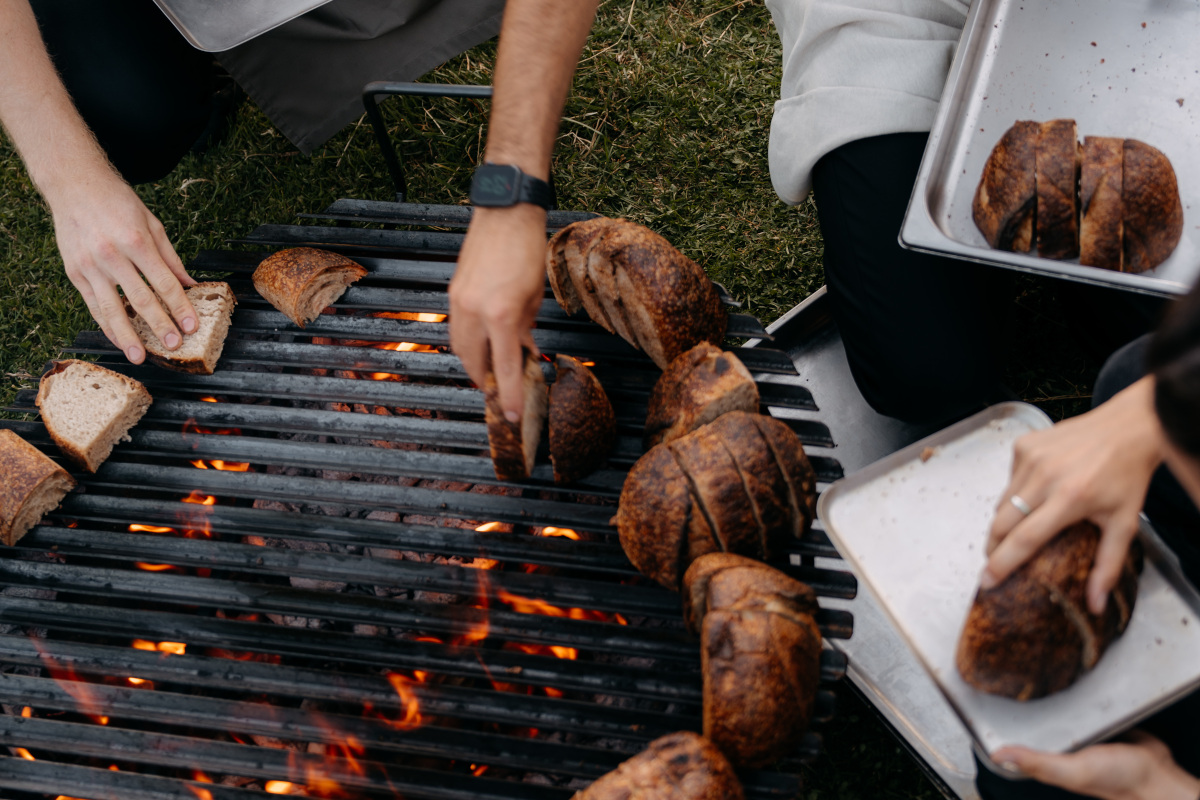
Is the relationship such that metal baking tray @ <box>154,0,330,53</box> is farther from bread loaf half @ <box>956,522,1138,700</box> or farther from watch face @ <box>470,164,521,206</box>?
bread loaf half @ <box>956,522,1138,700</box>

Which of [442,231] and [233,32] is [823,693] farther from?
[233,32]

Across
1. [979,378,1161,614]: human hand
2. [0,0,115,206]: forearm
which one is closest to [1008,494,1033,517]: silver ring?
[979,378,1161,614]: human hand

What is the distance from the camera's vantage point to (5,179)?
457 cm

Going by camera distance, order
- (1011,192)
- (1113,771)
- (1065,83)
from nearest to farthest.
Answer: (1113,771) < (1011,192) < (1065,83)

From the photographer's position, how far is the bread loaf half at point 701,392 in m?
2.44

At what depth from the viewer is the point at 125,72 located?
11.5 ft

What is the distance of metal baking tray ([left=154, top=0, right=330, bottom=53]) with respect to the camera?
2.94m

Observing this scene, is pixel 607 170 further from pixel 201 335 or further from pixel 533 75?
pixel 201 335

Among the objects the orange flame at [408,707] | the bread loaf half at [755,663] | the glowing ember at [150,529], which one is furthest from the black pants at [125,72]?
the bread loaf half at [755,663]

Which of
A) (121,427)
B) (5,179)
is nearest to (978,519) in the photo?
(121,427)

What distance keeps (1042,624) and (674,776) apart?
1020 mm

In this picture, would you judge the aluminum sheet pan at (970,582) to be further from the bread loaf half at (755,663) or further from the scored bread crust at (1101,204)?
the scored bread crust at (1101,204)

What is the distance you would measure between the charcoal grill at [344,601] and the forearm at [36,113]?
2.36 ft

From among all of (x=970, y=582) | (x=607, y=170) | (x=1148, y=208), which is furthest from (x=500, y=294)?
(x=607, y=170)
